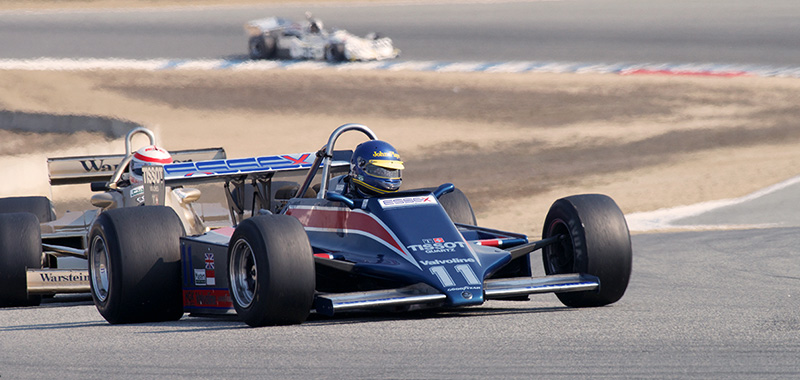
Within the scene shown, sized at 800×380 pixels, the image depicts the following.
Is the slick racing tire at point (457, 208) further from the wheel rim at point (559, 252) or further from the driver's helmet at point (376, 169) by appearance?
the driver's helmet at point (376, 169)

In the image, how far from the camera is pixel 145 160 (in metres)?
12.4

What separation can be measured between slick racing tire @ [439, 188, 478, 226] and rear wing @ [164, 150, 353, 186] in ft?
3.49

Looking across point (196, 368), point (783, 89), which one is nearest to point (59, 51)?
point (783, 89)

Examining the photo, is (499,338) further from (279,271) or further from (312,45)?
(312,45)

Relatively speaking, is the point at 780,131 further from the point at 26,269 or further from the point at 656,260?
the point at 26,269

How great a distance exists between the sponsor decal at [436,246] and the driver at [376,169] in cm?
91

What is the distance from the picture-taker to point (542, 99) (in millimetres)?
30000

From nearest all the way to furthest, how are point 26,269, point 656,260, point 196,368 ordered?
point 196,368, point 26,269, point 656,260

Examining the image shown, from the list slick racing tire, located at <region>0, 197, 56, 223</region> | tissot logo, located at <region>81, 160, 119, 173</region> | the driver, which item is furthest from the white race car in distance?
the driver

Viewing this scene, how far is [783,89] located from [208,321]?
81.2 feet

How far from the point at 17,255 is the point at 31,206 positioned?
287 cm

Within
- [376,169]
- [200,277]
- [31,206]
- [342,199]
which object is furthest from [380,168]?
[31,206]

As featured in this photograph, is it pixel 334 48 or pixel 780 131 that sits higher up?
pixel 334 48

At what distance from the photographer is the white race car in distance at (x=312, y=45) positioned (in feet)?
117
